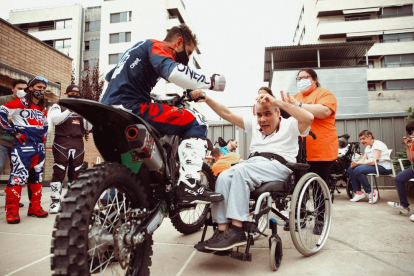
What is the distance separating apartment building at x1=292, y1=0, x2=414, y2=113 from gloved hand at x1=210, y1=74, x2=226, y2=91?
1216 inches

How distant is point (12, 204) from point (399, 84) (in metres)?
34.5

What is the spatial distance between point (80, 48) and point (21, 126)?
3336cm

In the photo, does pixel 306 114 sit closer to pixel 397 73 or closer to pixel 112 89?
A: pixel 112 89

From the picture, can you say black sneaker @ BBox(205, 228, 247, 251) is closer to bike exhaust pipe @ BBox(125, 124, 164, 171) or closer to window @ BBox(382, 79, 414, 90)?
bike exhaust pipe @ BBox(125, 124, 164, 171)

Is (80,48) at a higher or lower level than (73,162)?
higher

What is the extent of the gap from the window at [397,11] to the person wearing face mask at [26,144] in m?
35.6

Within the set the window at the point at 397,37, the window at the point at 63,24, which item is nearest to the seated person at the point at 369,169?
the window at the point at 397,37

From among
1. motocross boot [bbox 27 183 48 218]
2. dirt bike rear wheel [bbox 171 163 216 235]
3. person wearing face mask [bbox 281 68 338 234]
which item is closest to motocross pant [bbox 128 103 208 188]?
dirt bike rear wheel [bbox 171 163 216 235]

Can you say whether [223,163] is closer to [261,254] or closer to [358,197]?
[261,254]

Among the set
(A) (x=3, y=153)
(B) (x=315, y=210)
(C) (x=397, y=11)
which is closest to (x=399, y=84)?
(C) (x=397, y=11)

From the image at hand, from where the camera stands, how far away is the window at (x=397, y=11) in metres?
29.2

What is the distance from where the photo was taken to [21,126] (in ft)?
11.4

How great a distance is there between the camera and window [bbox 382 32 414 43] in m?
29.4

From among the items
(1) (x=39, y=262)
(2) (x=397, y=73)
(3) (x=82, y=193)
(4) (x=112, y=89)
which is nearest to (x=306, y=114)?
(4) (x=112, y=89)
